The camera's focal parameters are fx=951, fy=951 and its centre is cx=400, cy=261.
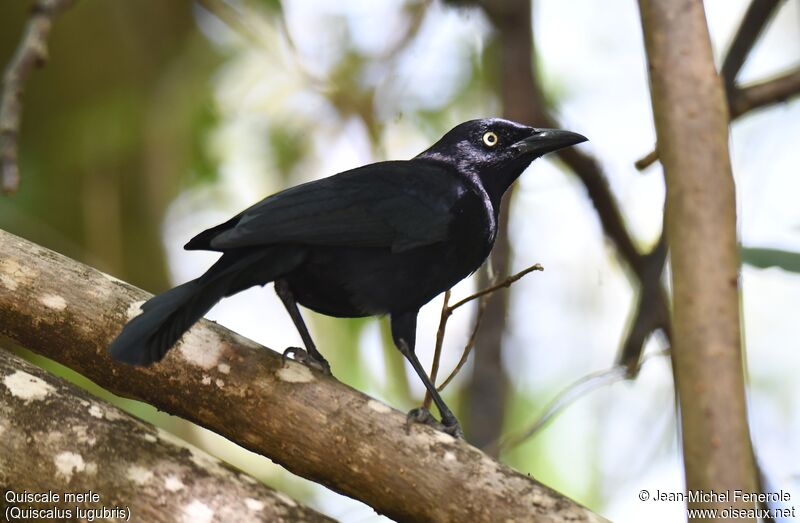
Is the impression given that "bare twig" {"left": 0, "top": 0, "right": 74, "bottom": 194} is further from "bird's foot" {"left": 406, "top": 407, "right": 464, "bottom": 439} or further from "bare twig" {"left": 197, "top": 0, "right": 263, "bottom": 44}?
"bare twig" {"left": 197, "top": 0, "right": 263, "bottom": 44}

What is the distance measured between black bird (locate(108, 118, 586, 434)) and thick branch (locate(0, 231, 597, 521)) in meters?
0.27

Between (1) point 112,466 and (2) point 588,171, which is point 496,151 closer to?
(2) point 588,171

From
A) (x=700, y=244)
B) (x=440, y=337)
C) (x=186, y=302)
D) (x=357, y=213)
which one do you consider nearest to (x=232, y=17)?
(x=357, y=213)

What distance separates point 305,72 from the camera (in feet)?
23.4

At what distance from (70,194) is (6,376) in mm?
3482

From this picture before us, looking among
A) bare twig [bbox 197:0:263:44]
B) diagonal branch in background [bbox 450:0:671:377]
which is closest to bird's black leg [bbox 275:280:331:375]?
diagonal branch in background [bbox 450:0:671:377]

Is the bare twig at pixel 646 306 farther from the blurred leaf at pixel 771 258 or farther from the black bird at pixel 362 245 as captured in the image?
the blurred leaf at pixel 771 258

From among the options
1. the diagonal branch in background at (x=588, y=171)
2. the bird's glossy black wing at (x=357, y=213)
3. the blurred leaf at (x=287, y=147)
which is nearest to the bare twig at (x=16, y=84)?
the bird's glossy black wing at (x=357, y=213)

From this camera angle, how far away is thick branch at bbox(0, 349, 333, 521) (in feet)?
8.75

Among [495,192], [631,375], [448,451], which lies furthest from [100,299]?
[631,375]

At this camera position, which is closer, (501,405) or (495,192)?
(495,192)

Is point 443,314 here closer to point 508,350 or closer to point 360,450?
point 360,450

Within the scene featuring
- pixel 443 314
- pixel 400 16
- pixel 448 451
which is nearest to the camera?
pixel 448 451

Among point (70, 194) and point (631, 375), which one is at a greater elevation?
point (70, 194)
